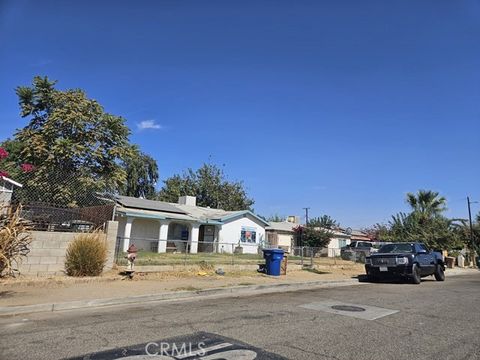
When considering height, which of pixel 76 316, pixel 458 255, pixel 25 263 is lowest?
pixel 76 316

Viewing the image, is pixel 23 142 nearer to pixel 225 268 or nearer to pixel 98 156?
pixel 98 156

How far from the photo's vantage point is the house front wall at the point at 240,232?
32.1 metres

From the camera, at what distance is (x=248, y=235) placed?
3438 cm

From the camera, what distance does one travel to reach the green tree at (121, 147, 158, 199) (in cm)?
5034

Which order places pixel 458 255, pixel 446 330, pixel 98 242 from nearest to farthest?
pixel 446 330 → pixel 98 242 → pixel 458 255

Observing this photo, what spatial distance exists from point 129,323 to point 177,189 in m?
46.3

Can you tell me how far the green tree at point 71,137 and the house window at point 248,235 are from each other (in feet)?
43.7

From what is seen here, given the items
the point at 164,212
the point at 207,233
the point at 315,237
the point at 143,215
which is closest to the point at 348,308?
the point at 143,215

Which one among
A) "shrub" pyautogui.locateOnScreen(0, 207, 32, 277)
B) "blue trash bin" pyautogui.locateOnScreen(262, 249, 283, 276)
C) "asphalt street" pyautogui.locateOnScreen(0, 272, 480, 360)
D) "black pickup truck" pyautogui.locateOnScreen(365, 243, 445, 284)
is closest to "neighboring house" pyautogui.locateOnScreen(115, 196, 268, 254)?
"blue trash bin" pyautogui.locateOnScreen(262, 249, 283, 276)

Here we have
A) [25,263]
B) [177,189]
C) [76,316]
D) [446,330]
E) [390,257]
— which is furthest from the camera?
[177,189]

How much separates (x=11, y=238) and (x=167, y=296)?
4.42m

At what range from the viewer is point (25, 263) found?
38.9 feet

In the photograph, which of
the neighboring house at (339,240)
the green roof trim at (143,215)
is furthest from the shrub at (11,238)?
the neighboring house at (339,240)

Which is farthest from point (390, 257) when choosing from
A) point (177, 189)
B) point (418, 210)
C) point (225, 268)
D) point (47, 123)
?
point (177, 189)
